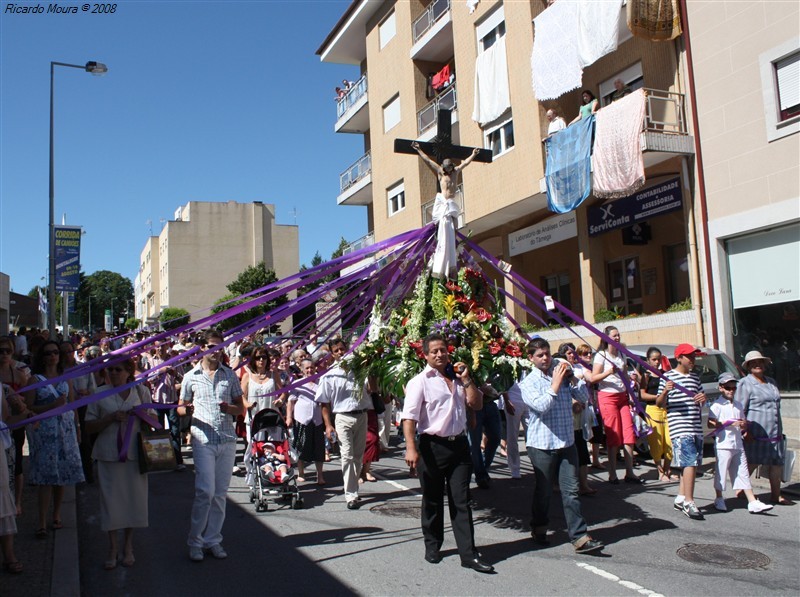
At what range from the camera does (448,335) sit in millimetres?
7152

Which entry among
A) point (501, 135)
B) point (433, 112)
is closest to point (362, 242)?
point (433, 112)

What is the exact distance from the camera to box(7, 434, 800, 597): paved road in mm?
5605

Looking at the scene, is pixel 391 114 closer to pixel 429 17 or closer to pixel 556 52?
pixel 429 17

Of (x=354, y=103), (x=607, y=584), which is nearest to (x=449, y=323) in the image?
(x=607, y=584)

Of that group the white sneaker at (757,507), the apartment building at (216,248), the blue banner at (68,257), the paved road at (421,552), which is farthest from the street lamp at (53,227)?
the apartment building at (216,248)

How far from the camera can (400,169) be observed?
27.0m

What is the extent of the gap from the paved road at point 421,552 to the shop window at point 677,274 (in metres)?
10.4

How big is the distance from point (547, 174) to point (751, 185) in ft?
17.0

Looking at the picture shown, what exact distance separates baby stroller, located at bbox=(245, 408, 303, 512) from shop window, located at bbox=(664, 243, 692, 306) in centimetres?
1304

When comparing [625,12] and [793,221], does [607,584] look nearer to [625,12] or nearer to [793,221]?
[793,221]

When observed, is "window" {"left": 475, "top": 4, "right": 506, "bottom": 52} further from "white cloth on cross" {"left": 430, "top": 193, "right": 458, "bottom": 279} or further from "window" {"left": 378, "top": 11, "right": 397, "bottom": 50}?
"white cloth on cross" {"left": 430, "top": 193, "right": 458, "bottom": 279}

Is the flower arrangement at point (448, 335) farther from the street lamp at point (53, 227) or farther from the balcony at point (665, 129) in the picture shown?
the street lamp at point (53, 227)

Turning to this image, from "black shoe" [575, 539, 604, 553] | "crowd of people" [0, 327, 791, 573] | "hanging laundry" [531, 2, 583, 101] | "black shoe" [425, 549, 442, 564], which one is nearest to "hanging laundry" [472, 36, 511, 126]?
"hanging laundry" [531, 2, 583, 101]

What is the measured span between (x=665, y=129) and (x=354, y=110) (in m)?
17.5
